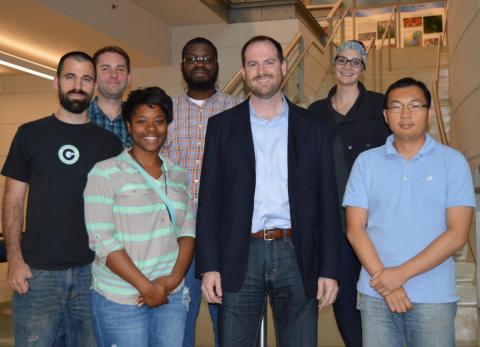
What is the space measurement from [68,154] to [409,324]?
1.70 m

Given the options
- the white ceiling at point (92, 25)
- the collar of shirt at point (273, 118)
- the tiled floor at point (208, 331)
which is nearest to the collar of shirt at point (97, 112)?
the collar of shirt at point (273, 118)

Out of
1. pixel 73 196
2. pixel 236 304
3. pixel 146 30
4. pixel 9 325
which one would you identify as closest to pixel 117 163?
pixel 73 196

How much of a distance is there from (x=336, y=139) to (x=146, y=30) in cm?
762

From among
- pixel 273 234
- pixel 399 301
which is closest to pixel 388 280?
pixel 399 301

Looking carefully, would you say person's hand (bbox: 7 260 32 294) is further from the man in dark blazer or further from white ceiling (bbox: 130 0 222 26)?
white ceiling (bbox: 130 0 222 26)

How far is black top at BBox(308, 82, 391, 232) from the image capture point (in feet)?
10.3

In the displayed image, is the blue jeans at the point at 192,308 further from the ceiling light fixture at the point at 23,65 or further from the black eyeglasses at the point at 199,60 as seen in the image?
the ceiling light fixture at the point at 23,65

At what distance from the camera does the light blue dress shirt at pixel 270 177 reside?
2.60 m

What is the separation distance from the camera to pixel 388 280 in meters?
2.40

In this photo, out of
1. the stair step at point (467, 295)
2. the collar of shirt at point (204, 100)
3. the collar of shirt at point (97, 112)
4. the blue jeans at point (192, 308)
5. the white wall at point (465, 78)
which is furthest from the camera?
the white wall at point (465, 78)

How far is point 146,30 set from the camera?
10102 mm

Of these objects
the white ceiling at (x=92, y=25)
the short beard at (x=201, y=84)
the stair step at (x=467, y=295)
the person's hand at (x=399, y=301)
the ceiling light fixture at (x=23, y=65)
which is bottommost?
the stair step at (x=467, y=295)

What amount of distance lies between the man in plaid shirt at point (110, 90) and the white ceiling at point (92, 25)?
4338mm

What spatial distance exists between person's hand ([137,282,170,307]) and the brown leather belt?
1.55 ft
